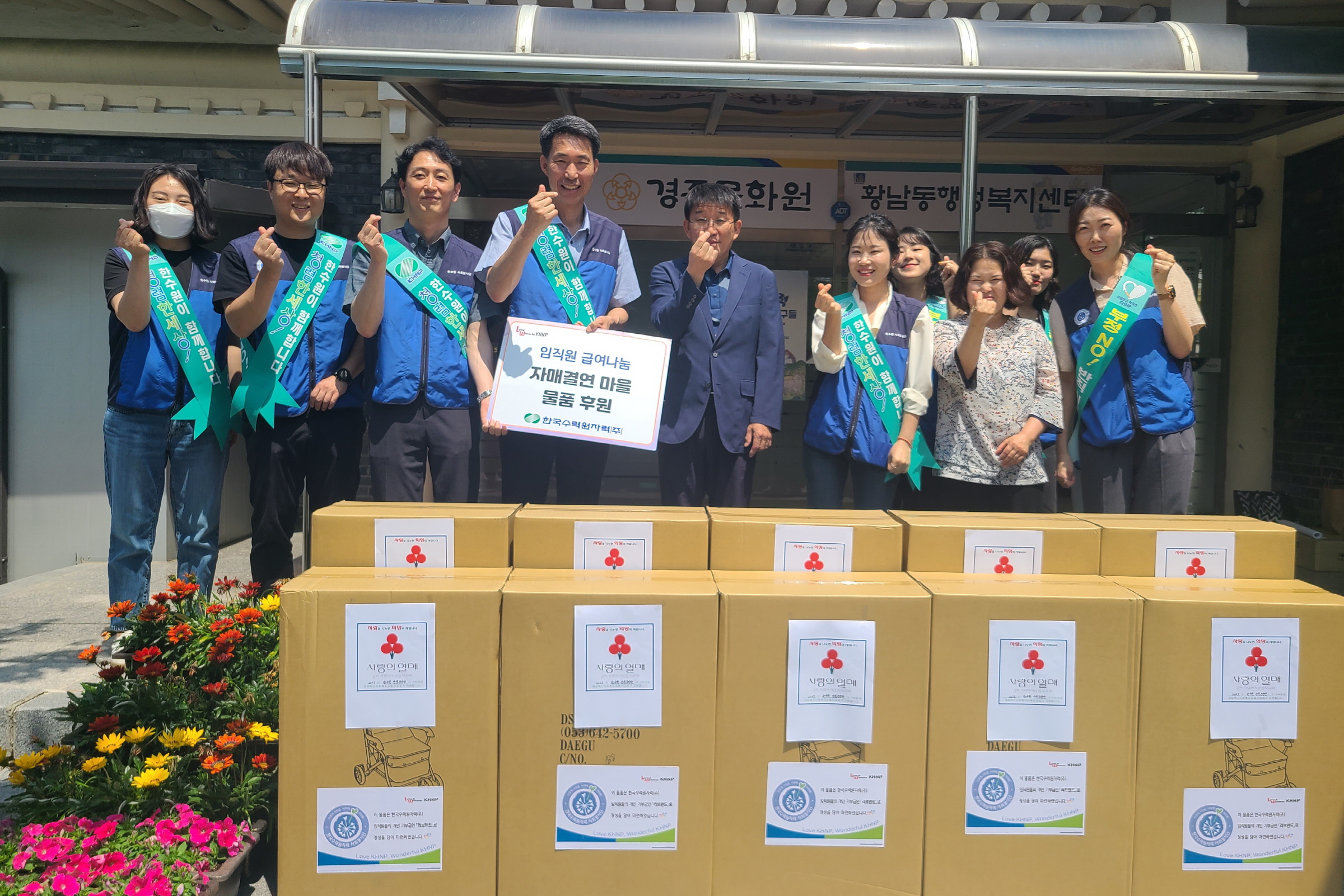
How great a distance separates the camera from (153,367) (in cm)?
343

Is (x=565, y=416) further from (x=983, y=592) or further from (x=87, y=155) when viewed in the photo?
(x=87, y=155)

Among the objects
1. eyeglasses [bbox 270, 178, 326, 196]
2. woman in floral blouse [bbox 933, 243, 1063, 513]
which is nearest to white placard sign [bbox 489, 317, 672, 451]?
eyeglasses [bbox 270, 178, 326, 196]

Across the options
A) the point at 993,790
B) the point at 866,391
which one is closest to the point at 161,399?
the point at 866,391

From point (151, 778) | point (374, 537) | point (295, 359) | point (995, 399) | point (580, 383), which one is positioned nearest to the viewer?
point (374, 537)

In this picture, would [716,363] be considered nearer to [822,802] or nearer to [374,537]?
[374,537]

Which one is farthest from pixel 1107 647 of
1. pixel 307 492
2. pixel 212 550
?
pixel 212 550

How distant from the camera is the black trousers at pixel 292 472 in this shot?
3.45 m

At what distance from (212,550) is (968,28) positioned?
12.6 ft

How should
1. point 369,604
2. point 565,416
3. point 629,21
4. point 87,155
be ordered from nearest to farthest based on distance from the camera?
point 369,604 → point 565,416 → point 629,21 → point 87,155

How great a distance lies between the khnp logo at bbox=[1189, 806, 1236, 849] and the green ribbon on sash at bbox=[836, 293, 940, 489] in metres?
1.62

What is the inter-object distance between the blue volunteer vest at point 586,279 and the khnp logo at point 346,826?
72.7 inches

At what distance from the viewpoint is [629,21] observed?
394cm

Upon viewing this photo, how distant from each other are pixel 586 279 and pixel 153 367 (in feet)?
5.44

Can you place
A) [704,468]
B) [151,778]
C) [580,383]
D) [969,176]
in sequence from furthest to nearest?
1. [969,176]
2. [704,468]
3. [580,383]
4. [151,778]
